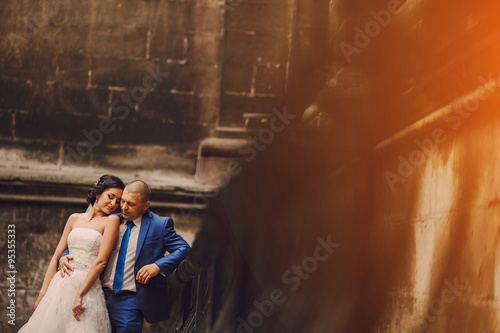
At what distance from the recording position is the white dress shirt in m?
2.80

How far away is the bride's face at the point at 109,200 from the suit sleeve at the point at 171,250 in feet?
0.86

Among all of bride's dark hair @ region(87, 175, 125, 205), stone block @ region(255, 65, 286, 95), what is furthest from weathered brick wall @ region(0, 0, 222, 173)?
bride's dark hair @ region(87, 175, 125, 205)

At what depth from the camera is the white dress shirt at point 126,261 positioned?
2.80m

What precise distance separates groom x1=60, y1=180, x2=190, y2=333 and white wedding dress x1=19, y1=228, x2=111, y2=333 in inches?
2.3

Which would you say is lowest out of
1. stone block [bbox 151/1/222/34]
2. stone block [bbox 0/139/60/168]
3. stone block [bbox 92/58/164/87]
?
stone block [bbox 0/139/60/168]

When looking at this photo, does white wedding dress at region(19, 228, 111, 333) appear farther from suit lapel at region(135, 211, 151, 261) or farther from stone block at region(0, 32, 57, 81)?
stone block at region(0, 32, 57, 81)

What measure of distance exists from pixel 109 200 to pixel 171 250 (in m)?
0.38

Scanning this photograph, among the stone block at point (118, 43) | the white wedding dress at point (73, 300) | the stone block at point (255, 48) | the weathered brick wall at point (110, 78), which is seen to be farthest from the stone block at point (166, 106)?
the white wedding dress at point (73, 300)

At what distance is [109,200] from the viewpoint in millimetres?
2898

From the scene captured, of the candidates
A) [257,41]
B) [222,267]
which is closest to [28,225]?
[257,41]

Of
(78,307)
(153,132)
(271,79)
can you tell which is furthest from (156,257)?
(271,79)

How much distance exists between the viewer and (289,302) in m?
3.45

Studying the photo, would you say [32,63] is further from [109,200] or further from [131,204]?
[131,204]

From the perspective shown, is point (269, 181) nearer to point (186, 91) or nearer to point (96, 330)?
point (96, 330)
